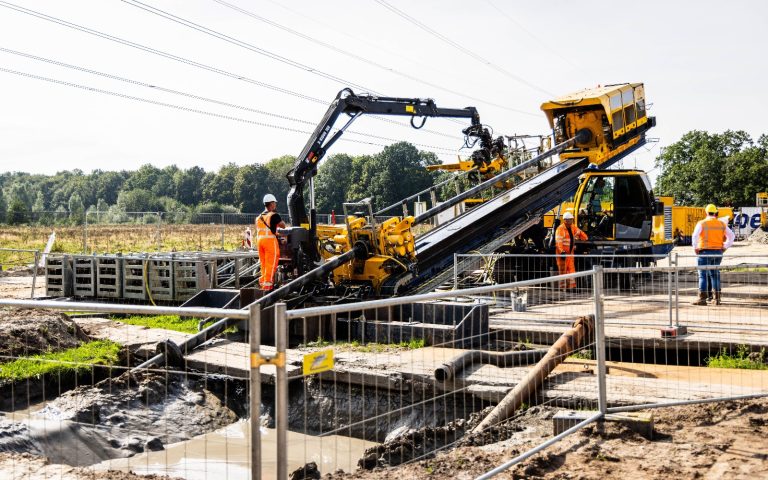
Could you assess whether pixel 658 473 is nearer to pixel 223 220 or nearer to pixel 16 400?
pixel 16 400

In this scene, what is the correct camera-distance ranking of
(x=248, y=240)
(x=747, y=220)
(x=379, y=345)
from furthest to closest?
(x=747, y=220) < (x=248, y=240) < (x=379, y=345)

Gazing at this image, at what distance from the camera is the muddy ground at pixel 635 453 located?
525 cm

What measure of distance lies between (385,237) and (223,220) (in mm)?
16211

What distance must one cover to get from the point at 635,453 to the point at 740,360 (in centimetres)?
415

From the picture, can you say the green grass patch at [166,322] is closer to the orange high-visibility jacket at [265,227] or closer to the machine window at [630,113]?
the orange high-visibility jacket at [265,227]

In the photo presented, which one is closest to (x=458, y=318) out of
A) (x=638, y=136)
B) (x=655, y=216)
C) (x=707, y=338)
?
(x=707, y=338)

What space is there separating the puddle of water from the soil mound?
3.43 m

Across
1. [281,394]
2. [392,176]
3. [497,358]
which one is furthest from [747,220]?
[281,394]

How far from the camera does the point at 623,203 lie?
16.7 m

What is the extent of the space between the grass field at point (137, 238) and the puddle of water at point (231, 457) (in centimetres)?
1883

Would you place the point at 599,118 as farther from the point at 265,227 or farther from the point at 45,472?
the point at 45,472

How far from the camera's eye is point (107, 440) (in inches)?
313

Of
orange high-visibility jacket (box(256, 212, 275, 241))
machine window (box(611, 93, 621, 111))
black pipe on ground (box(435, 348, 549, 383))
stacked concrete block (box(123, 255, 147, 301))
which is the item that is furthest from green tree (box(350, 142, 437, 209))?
black pipe on ground (box(435, 348, 549, 383))

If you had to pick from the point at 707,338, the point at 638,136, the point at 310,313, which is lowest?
the point at 707,338
